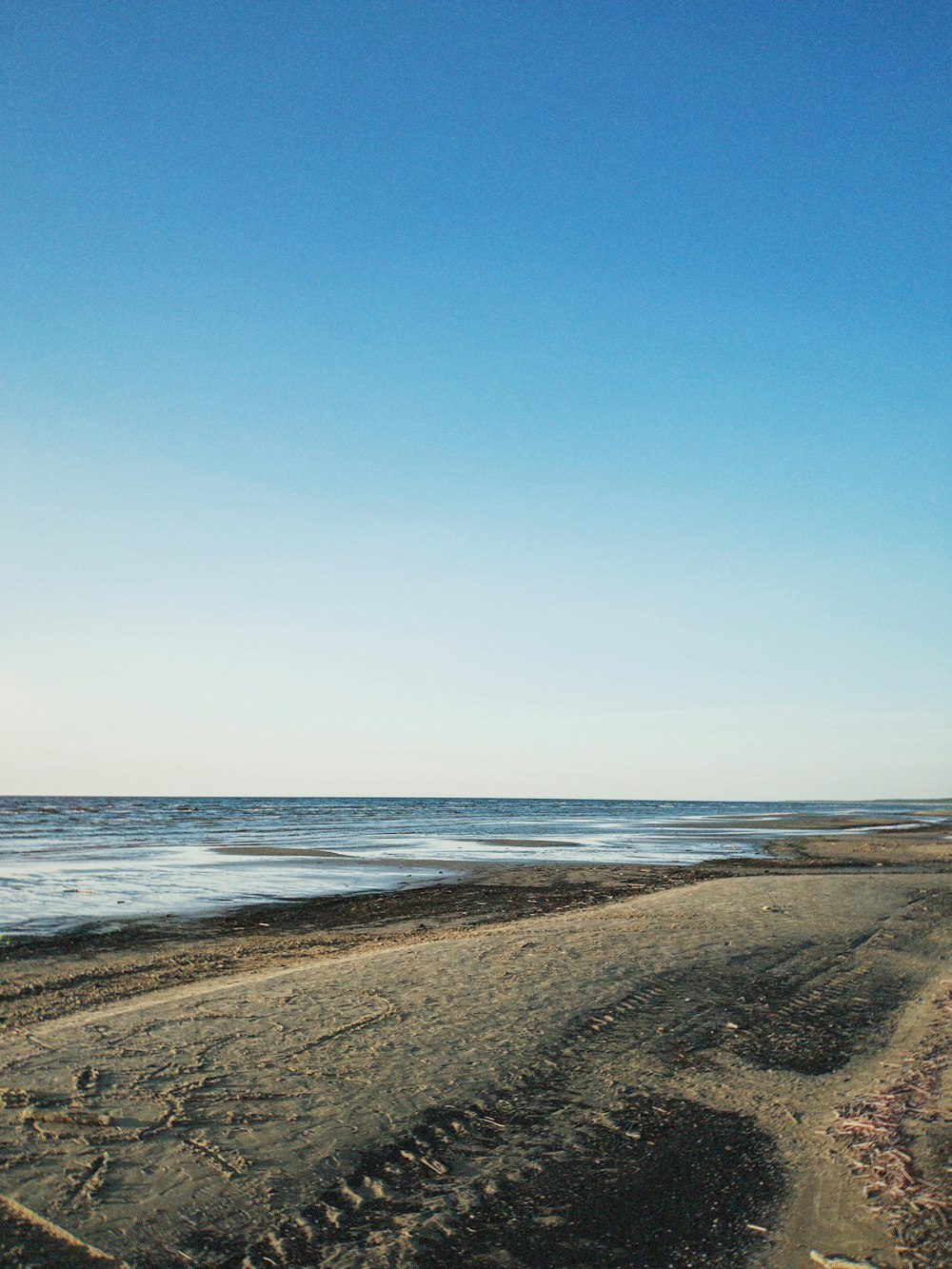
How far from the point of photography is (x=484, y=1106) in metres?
4.75

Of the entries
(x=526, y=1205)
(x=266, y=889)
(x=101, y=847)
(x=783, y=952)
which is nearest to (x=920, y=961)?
(x=783, y=952)

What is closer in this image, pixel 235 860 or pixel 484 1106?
pixel 484 1106

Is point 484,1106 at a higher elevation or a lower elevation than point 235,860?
higher

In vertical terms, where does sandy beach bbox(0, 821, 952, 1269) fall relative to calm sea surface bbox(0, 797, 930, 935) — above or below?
above

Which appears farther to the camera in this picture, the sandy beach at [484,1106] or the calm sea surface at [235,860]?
the calm sea surface at [235,860]

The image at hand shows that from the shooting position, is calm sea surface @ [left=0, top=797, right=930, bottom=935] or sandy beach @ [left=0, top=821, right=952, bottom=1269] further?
calm sea surface @ [left=0, top=797, right=930, bottom=935]

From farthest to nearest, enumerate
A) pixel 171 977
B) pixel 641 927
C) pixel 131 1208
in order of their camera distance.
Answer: pixel 641 927
pixel 171 977
pixel 131 1208

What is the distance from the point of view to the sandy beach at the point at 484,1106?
349 centimetres

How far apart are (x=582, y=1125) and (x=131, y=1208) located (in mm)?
2265

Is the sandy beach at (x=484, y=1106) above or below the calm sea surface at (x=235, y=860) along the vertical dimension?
above

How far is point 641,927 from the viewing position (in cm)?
1028

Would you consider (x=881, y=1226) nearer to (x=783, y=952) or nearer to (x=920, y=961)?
(x=783, y=952)

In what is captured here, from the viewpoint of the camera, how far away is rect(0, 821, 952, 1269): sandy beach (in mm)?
3494

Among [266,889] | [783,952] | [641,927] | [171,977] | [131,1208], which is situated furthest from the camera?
[266,889]
